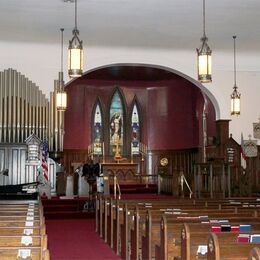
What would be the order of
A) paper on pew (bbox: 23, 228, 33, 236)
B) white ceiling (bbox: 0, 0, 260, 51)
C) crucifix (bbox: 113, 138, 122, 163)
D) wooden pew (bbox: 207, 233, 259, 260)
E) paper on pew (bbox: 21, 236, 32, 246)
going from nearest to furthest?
1. wooden pew (bbox: 207, 233, 259, 260)
2. paper on pew (bbox: 21, 236, 32, 246)
3. paper on pew (bbox: 23, 228, 33, 236)
4. white ceiling (bbox: 0, 0, 260, 51)
5. crucifix (bbox: 113, 138, 122, 163)

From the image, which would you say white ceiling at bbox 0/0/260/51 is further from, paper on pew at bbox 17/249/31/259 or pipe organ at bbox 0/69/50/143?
paper on pew at bbox 17/249/31/259

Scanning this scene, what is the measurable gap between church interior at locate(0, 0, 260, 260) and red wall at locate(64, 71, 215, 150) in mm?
41

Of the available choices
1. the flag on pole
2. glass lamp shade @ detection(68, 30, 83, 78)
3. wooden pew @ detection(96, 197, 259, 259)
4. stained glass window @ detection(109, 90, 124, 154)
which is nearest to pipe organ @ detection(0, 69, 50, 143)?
wooden pew @ detection(96, 197, 259, 259)

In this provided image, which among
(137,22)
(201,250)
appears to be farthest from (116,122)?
(201,250)

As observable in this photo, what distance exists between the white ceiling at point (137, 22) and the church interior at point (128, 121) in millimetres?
28

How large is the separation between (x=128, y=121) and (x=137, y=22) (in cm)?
871

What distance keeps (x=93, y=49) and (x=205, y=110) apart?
5.21 meters

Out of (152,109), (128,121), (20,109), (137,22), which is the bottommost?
(20,109)

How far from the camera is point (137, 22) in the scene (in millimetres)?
11188

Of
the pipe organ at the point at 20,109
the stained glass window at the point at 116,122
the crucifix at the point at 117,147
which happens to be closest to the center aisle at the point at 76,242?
the pipe organ at the point at 20,109

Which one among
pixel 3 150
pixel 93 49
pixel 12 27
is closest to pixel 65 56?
pixel 93 49

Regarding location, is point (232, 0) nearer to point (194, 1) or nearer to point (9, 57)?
point (194, 1)

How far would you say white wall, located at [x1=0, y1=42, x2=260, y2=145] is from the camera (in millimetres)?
13289

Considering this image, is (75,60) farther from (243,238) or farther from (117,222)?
(243,238)
